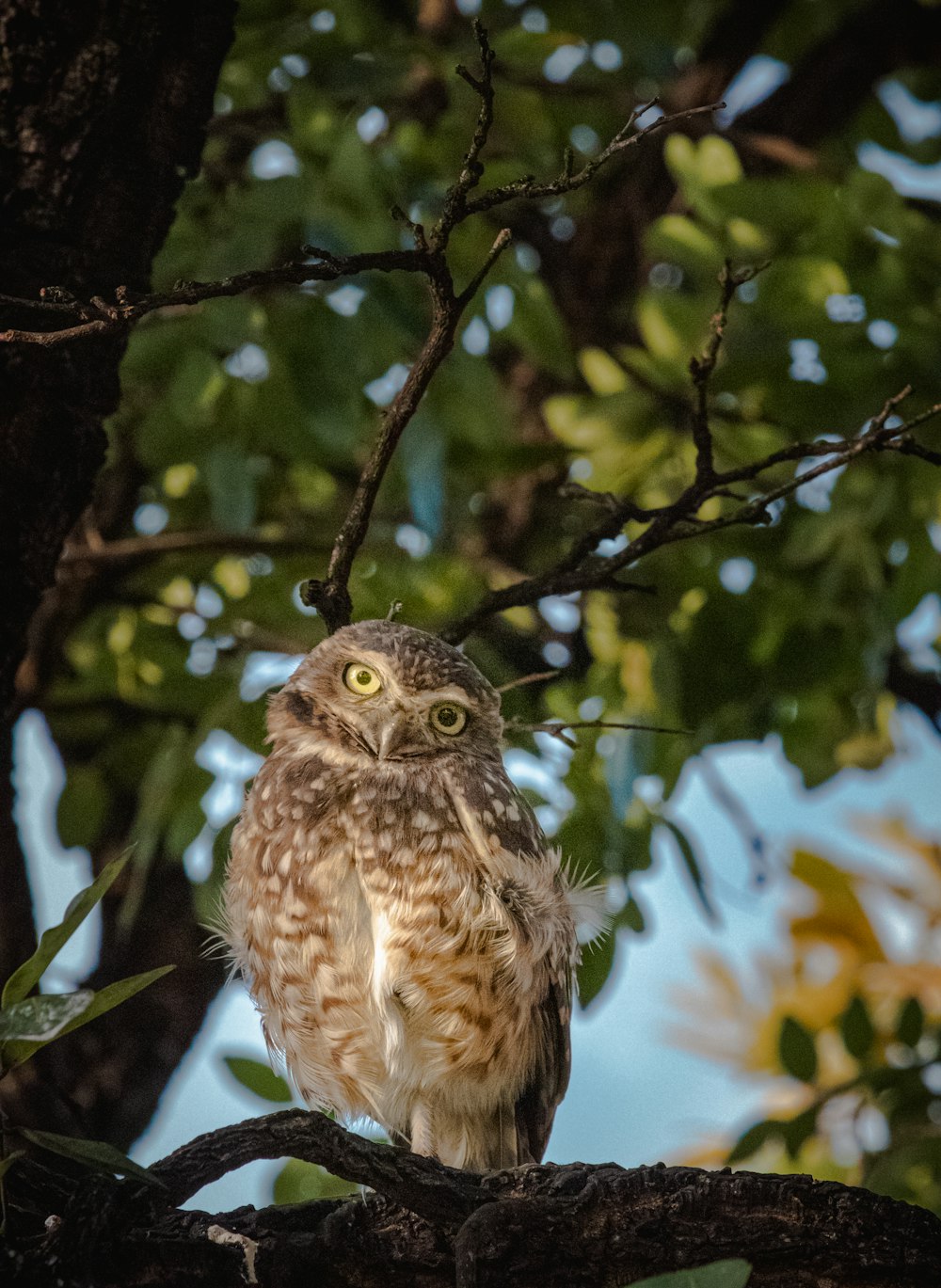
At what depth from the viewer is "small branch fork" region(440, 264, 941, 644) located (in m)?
1.81

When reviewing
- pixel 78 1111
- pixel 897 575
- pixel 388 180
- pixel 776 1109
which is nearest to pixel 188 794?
pixel 78 1111

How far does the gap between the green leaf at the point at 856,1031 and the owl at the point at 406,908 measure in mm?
1279

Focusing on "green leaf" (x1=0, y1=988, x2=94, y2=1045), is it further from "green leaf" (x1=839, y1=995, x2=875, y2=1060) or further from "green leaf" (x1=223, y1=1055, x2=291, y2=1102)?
"green leaf" (x1=839, y1=995, x2=875, y2=1060)

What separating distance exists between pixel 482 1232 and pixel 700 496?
1.03 meters

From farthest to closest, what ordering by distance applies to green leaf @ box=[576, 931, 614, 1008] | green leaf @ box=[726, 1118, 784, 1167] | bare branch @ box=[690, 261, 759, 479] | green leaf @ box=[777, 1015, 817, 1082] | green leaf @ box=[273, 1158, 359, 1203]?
green leaf @ box=[777, 1015, 817, 1082] < green leaf @ box=[726, 1118, 784, 1167] < green leaf @ box=[273, 1158, 359, 1203] < green leaf @ box=[576, 931, 614, 1008] < bare branch @ box=[690, 261, 759, 479]

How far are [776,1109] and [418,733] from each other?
2.61m

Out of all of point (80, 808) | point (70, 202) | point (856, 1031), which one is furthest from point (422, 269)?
point (856, 1031)

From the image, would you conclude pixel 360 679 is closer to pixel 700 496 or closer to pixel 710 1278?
pixel 700 496

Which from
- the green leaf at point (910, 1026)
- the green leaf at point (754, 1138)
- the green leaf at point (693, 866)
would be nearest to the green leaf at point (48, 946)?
the green leaf at point (693, 866)

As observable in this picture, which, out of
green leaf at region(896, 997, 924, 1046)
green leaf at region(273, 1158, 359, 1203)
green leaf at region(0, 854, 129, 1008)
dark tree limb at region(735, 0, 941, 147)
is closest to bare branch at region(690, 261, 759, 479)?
green leaf at region(0, 854, 129, 1008)

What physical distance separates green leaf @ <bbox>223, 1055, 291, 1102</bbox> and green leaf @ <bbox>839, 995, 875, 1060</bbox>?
59.7 inches

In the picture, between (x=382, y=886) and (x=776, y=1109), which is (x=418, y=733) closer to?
(x=382, y=886)

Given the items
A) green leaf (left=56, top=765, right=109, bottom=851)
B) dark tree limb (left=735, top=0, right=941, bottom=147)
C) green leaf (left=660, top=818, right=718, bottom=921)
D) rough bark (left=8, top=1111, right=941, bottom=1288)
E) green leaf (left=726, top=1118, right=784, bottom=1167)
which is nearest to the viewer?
rough bark (left=8, top=1111, right=941, bottom=1288)

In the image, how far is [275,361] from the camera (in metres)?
3.06
